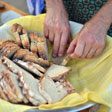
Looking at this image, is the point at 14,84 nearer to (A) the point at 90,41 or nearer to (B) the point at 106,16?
(A) the point at 90,41

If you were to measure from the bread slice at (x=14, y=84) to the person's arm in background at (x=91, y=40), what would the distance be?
0.26m

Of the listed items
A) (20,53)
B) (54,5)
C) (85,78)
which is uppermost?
(54,5)

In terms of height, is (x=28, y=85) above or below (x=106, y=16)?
below

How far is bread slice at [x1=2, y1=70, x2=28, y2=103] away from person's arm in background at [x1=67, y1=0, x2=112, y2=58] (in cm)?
26

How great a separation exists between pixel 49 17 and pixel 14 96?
1.41 ft

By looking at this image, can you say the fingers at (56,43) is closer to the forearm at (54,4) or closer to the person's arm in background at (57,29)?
the person's arm in background at (57,29)

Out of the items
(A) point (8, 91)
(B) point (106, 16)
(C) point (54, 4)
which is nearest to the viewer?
(A) point (8, 91)

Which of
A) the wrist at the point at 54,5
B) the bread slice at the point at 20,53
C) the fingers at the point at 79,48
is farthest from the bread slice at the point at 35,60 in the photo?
the wrist at the point at 54,5

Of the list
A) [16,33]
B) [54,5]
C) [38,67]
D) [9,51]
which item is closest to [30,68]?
[38,67]

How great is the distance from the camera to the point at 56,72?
79 cm

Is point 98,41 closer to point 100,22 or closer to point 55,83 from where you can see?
point 100,22

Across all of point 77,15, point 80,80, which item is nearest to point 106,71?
point 80,80

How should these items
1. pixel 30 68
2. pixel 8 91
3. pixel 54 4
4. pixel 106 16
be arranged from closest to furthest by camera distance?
pixel 8 91 → pixel 30 68 → pixel 106 16 → pixel 54 4

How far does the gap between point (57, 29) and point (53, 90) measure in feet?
0.98
